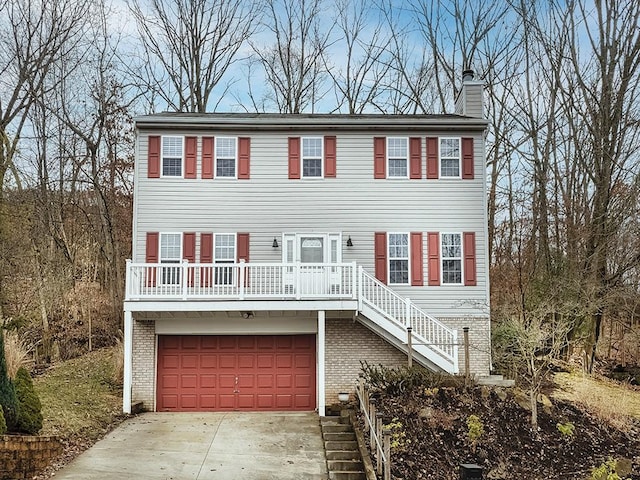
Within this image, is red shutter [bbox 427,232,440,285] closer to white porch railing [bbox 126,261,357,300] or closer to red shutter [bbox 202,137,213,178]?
white porch railing [bbox 126,261,357,300]

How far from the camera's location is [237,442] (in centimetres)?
1301

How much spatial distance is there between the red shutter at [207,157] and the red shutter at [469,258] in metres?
7.36

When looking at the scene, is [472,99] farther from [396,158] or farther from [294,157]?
[294,157]

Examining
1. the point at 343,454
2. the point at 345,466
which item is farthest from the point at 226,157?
the point at 345,466

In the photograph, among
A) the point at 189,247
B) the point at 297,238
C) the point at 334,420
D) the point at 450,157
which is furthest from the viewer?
the point at 450,157

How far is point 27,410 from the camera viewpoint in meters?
10.8

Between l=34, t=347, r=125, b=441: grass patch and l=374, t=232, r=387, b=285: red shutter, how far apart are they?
765cm

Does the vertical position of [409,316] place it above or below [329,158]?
below

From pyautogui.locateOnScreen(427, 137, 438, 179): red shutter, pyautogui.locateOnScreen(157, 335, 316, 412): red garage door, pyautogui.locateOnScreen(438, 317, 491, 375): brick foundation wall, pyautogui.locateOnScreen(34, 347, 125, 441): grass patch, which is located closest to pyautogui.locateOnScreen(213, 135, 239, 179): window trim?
pyautogui.locateOnScreen(157, 335, 316, 412): red garage door

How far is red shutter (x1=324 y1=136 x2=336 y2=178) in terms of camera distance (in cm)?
1733

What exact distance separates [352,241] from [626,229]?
869 cm

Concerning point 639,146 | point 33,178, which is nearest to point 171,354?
point 33,178

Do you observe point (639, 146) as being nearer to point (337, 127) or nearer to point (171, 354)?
point (337, 127)

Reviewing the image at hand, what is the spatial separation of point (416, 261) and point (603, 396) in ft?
19.8
